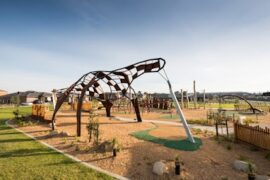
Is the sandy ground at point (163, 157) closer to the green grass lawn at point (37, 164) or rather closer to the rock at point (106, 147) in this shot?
the rock at point (106, 147)

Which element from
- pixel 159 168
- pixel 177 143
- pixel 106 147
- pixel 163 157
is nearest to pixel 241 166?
pixel 163 157

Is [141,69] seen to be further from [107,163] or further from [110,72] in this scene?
[107,163]

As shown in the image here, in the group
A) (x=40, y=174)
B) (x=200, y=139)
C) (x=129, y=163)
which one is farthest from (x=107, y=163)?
(x=200, y=139)

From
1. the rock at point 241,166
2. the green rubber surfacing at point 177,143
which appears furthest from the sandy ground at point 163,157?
the green rubber surfacing at point 177,143

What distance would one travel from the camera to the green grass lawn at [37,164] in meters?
8.89

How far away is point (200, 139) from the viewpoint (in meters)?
14.2

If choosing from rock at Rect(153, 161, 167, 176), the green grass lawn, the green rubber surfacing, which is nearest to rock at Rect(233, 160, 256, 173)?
the green rubber surfacing

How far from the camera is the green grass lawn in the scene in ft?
29.2

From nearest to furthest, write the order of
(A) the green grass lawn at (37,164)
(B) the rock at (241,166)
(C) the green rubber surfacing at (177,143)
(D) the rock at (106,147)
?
1. (A) the green grass lawn at (37,164)
2. (B) the rock at (241,166)
3. (D) the rock at (106,147)
4. (C) the green rubber surfacing at (177,143)

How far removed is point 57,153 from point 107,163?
3.26 m

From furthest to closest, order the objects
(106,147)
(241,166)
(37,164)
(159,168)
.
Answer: (106,147)
(37,164)
(241,166)
(159,168)

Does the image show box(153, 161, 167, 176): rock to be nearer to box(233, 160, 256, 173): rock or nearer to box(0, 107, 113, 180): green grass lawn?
box(0, 107, 113, 180): green grass lawn

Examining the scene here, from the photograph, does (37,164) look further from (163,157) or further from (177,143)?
(177,143)

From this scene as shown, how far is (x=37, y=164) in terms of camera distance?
1011cm
